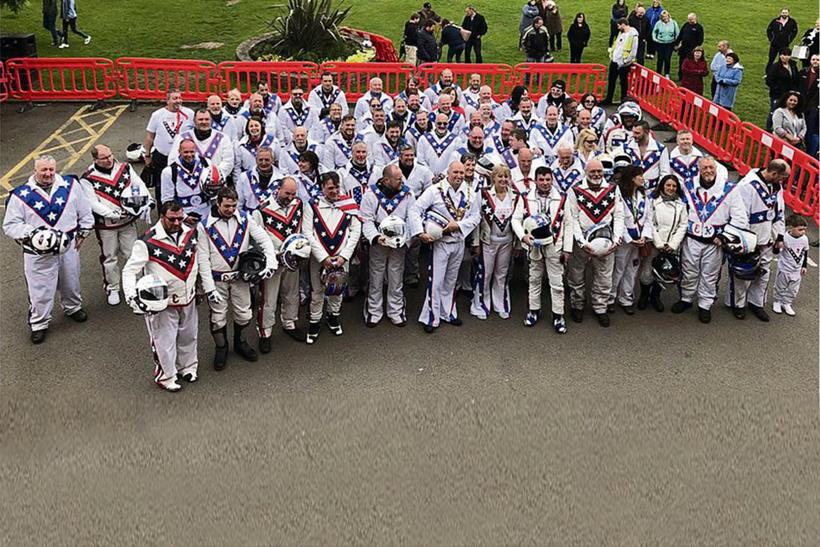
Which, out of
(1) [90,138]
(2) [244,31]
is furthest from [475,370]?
(2) [244,31]

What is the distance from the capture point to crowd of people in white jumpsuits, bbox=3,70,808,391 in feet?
24.8

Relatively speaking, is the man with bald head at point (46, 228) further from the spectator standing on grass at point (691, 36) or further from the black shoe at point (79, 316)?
the spectator standing on grass at point (691, 36)

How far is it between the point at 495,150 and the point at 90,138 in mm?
8468

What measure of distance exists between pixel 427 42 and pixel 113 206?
11.4 m

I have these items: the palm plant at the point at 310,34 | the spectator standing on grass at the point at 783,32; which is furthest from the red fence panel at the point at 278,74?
the spectator standing on grass at the point at 783,32

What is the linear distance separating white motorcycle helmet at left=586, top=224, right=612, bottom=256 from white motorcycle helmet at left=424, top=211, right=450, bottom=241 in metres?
1.50

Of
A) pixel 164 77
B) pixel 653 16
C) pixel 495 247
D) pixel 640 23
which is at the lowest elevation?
pixel 495 247

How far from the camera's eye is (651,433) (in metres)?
6.91

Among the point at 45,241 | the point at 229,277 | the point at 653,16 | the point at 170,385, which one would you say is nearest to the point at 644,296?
the point at 229,277

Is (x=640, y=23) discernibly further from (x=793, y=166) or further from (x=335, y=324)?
(x=335, y=324)

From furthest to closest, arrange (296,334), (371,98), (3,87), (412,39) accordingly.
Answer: (412,39)
(3,87)
(371,98)
(296,334)

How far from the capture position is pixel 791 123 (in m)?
12.8

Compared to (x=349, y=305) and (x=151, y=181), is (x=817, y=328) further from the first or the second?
(x=151, y=181)

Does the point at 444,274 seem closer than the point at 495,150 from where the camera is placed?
Yes
